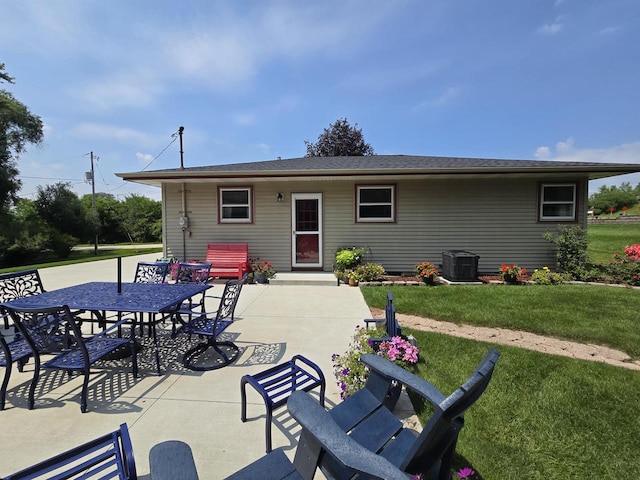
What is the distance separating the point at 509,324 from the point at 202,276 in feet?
15.9

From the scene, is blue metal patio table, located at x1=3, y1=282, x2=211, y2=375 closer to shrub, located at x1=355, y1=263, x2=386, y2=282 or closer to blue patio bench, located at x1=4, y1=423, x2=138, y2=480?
blue patio bench, located at x1=4, y1=423, x2=138, y2=480

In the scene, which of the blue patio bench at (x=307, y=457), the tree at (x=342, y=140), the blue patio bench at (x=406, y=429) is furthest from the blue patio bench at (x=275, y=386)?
the tree at (x=342, y=140)

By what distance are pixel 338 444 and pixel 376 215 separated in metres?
8.07

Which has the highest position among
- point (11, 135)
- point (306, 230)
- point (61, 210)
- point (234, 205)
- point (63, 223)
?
point (11, 135)

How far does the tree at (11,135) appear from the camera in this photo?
20078mm

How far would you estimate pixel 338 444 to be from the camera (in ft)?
3.20

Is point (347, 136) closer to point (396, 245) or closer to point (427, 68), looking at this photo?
point (427, 68)

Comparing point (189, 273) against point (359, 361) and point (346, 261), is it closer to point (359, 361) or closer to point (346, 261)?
point (359, 361)

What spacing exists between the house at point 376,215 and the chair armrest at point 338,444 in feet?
24.3

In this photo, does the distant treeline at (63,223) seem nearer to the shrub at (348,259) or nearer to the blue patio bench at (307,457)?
the shrub at (348,259)

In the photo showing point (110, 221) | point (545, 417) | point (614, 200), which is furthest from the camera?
point (614, 200)

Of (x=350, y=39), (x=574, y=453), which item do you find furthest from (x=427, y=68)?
(x=574, y=453)

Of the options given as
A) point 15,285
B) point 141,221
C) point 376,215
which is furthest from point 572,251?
point 141,221

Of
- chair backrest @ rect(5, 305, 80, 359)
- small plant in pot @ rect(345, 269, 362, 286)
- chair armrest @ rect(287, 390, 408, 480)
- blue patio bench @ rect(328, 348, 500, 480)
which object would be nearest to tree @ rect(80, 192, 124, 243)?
small plant in pot @ rect(345, 269, 362, 286)
